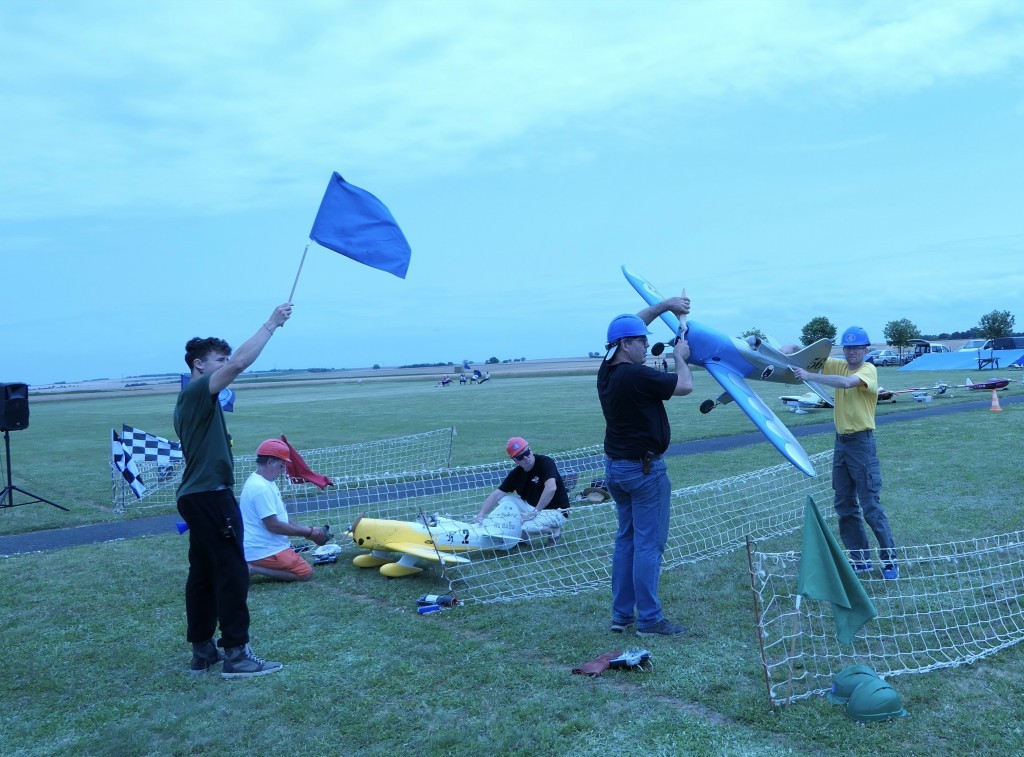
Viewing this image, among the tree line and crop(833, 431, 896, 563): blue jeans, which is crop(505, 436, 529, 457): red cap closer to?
crop(833, 431, 896, 563): blue jeans

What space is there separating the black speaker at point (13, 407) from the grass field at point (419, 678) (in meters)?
4.18

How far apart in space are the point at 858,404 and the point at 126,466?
1072 centimetres

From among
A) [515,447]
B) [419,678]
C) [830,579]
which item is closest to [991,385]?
[515,447]

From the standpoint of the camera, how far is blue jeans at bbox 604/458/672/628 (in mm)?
5707

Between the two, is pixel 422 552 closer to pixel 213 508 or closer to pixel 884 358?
pixel 213 508

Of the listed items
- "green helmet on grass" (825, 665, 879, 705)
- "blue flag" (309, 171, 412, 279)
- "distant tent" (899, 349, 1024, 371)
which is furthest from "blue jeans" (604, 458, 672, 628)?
"distant tent" (899, 349, 1024, 371)

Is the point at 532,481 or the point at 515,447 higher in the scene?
the point at 515,447

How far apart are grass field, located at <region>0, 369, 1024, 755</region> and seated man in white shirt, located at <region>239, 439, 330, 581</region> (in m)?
0.19

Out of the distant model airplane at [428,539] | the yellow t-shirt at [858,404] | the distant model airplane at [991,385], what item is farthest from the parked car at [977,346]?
the distant model airplane at [428,539]

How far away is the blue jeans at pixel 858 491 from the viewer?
676 cm

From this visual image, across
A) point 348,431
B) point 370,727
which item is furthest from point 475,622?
point 348,431

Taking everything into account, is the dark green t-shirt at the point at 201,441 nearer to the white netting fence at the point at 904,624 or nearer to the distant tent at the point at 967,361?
the white netting fence at the point at 904,624

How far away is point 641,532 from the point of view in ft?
18.9

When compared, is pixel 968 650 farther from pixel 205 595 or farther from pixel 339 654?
pixel 205 595
